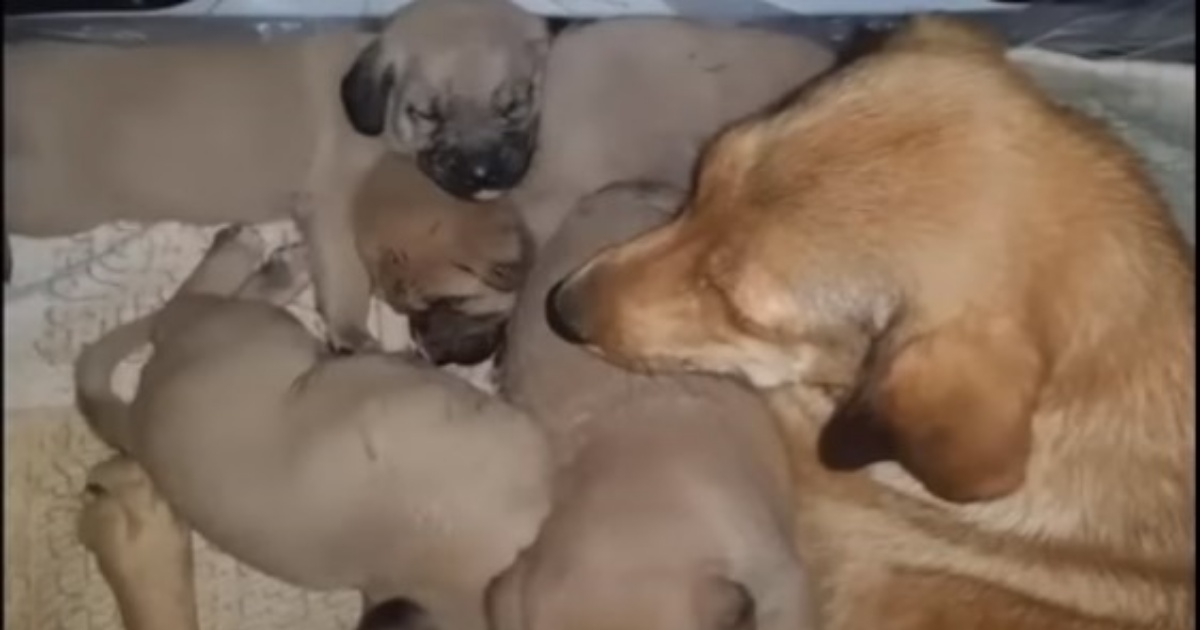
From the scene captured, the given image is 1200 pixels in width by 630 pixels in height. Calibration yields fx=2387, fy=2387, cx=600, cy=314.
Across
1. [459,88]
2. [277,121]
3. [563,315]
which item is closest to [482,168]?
[459,88]

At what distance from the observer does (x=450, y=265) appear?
2293mm

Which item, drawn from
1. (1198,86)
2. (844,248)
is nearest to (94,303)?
(844,248)

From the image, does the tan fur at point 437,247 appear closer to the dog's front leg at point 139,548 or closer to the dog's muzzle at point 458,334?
the dog's muzzle at point 458,334

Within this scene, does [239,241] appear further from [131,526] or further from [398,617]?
[398,617]

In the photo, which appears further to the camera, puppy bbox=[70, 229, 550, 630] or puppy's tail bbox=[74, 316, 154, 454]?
puppy's tail bbox=[74, 316, 154, 454]

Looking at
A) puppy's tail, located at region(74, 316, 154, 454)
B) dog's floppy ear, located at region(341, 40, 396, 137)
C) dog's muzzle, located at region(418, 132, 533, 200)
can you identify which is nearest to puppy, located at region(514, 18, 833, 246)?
dog's muzzle, located at region(418, 132, 533, 200)

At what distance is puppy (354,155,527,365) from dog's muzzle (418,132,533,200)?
0.01 metres

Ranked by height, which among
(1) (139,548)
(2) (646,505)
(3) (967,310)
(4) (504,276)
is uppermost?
(3) (967,310)

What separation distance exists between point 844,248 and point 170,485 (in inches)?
27.6

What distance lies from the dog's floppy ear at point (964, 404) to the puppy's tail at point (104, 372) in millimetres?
833

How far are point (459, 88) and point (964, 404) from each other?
768 mm

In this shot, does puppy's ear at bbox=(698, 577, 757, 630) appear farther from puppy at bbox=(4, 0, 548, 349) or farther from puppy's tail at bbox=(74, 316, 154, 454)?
puppy's tail at bbox=(74, 316, 154, 454)

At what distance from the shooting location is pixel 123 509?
2215 millimetres

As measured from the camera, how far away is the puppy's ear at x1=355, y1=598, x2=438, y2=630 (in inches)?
80.2
